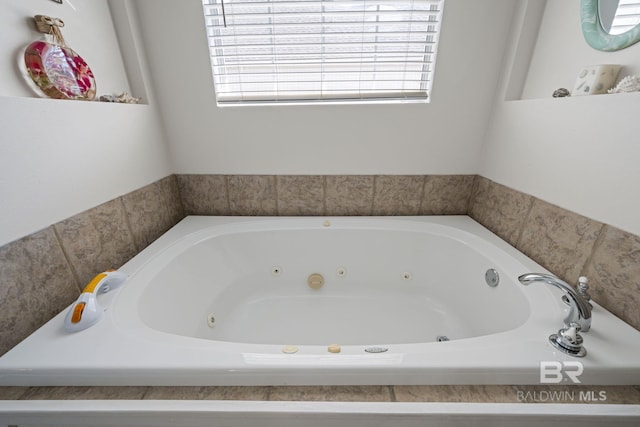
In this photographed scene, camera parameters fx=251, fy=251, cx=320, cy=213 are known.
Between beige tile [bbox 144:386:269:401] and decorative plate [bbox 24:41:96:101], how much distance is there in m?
0.90

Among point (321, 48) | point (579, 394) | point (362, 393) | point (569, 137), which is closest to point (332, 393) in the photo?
point (362, 393)

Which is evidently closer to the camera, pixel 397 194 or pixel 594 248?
pixel 594 248

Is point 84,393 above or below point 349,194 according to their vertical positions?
below

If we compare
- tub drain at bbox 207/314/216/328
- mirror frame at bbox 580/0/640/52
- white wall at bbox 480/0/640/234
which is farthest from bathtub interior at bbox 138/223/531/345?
mirror frame at bbox 580/0/640/52

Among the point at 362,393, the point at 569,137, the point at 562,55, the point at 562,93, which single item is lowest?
the point at 362,393

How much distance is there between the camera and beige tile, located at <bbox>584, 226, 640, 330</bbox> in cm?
68

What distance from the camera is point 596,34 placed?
80 centimetres

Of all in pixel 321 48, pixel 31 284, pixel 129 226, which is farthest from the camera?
pixel 321 48

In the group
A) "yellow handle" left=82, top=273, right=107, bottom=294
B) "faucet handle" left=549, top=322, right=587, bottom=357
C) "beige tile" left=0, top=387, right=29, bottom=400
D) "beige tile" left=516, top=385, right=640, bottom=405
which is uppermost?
"yellow handle" left=82, top=273, right=107, bottom=294

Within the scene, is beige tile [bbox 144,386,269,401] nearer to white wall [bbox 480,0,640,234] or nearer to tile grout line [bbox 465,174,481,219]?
white wall [bbox 480,0,640,234]

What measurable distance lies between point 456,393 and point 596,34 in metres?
1.16

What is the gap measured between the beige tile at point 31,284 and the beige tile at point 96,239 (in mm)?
34

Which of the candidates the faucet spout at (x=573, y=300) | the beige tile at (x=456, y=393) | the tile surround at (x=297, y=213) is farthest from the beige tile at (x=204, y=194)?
the faucet spout at (x=573, y=300)

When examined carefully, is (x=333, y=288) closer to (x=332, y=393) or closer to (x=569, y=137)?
(x=332, y=393)
